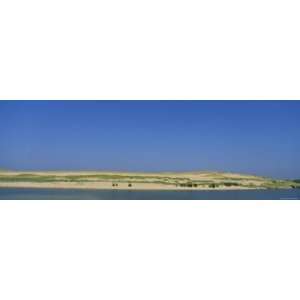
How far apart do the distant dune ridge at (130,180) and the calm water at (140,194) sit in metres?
0.07

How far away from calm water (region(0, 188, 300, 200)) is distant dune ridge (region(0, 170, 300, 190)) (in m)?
0.07

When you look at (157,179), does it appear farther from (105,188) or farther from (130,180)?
(105,188)

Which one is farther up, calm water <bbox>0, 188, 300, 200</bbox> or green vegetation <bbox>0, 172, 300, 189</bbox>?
green vegetation <bbox>0, 172, 300, 189</bbox>

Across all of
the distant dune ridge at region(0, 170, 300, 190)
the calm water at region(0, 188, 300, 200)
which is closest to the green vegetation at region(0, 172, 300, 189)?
the distant dune ridge at region(0, 170, 300, 190)

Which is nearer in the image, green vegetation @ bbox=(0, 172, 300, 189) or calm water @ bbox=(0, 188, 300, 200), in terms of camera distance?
calm water @ bbox=(0, 188, 300, 200)

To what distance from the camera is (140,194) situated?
575 centimetres

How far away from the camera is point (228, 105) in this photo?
5.66m

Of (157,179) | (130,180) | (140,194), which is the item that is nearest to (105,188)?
(130,180)

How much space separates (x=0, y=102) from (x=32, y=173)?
3.24 feet

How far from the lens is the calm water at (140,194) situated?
224 inches

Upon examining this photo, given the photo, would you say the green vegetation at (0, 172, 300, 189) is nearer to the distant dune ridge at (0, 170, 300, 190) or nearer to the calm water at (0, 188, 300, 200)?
the distant dune ridge at (0, 170, 300, 190)

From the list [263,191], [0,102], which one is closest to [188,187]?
[263,191]

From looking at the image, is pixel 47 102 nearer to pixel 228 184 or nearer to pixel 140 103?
pixel 140 103

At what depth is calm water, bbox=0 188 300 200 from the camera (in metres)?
5.70
